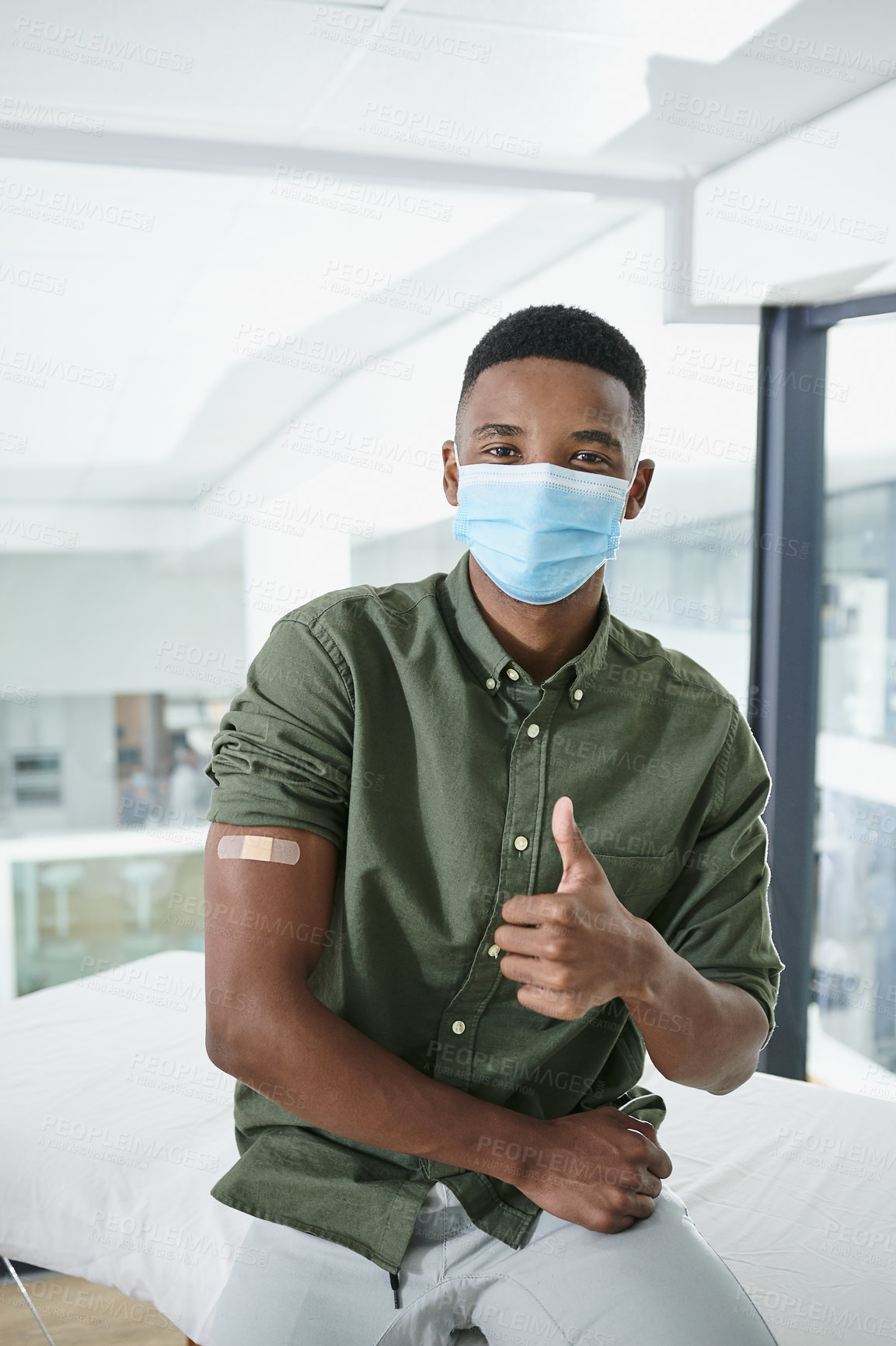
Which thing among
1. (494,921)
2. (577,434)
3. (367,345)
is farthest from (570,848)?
(367,345)

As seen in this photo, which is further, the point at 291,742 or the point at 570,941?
the point at 291,742

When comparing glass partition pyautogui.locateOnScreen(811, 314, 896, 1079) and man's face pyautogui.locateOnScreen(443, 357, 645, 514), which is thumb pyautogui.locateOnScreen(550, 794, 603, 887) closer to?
man's face pyautogui.locateOnScreen(443, 357, 645, 514)

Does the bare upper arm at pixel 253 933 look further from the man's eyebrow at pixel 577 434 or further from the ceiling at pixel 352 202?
the ceiling at pixel 352 202

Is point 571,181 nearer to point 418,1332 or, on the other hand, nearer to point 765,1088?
point 765,1088

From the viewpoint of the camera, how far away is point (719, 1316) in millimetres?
1133

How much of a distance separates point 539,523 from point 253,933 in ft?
1.93

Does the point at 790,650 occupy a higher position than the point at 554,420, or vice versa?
the point at 554,420

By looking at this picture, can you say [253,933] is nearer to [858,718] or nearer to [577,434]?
[577,434]

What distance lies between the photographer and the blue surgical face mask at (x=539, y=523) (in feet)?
4.28

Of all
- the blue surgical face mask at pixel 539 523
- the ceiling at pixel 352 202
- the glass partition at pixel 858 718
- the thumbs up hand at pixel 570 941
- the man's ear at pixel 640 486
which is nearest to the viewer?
the thumbs up hand at pixel 570 941

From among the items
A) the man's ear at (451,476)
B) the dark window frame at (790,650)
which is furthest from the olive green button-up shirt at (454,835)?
the dark window frame at (790,650)

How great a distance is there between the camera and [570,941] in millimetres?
1069

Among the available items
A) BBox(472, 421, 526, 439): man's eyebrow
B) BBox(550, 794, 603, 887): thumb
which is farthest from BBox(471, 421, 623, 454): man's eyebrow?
BBox(550, 794, 603, 887): thumb

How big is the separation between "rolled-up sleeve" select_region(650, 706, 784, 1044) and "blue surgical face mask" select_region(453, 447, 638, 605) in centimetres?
30
